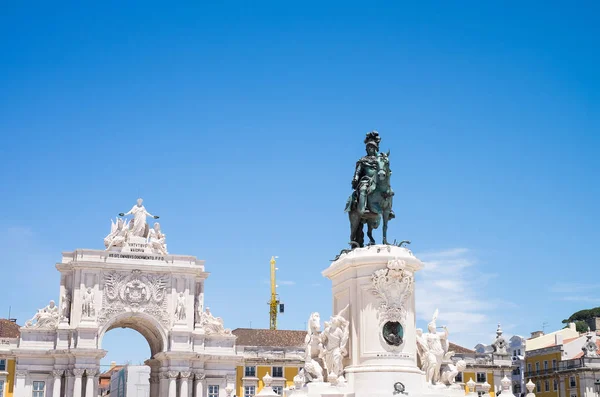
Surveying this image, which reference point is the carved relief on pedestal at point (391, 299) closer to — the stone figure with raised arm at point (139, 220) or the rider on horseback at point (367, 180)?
the rider on horseback at point (367, 180)

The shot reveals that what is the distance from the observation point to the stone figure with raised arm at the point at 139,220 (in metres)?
65.9

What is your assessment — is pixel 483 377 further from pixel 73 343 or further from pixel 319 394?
pixel 319 394

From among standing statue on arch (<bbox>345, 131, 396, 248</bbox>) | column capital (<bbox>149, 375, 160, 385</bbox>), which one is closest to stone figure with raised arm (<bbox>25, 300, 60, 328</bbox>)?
column capital (<bbox>149, 375, 160, 385</bbox>)

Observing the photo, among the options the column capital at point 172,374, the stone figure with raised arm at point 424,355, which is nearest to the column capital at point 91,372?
the column capital at point 172,374

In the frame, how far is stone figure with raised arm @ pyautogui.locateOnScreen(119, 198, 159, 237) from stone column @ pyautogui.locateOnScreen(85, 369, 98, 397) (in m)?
11.1

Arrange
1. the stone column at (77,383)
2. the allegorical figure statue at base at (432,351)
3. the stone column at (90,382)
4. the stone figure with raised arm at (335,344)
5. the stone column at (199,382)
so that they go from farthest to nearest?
the stone column at (199,382), the stone column at (90,382), the stone column at (77,383), the allegorical figure statue at base at (432,351), the stone figure with raised arm at (335,344)

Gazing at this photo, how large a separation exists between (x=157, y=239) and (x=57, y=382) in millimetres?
12973

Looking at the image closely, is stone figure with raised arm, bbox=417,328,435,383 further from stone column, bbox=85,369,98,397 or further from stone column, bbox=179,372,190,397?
stone column, bbox=179,372,190,397

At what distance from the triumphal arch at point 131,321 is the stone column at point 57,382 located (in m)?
0.07

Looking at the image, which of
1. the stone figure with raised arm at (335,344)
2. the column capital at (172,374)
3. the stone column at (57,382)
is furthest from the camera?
the column capital at (172,374)

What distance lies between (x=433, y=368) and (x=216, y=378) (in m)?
49.9

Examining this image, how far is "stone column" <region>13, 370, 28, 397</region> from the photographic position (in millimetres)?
60406

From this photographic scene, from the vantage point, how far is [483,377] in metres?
69.2

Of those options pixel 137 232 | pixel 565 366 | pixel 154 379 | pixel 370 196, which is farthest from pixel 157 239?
pixel 370 196
